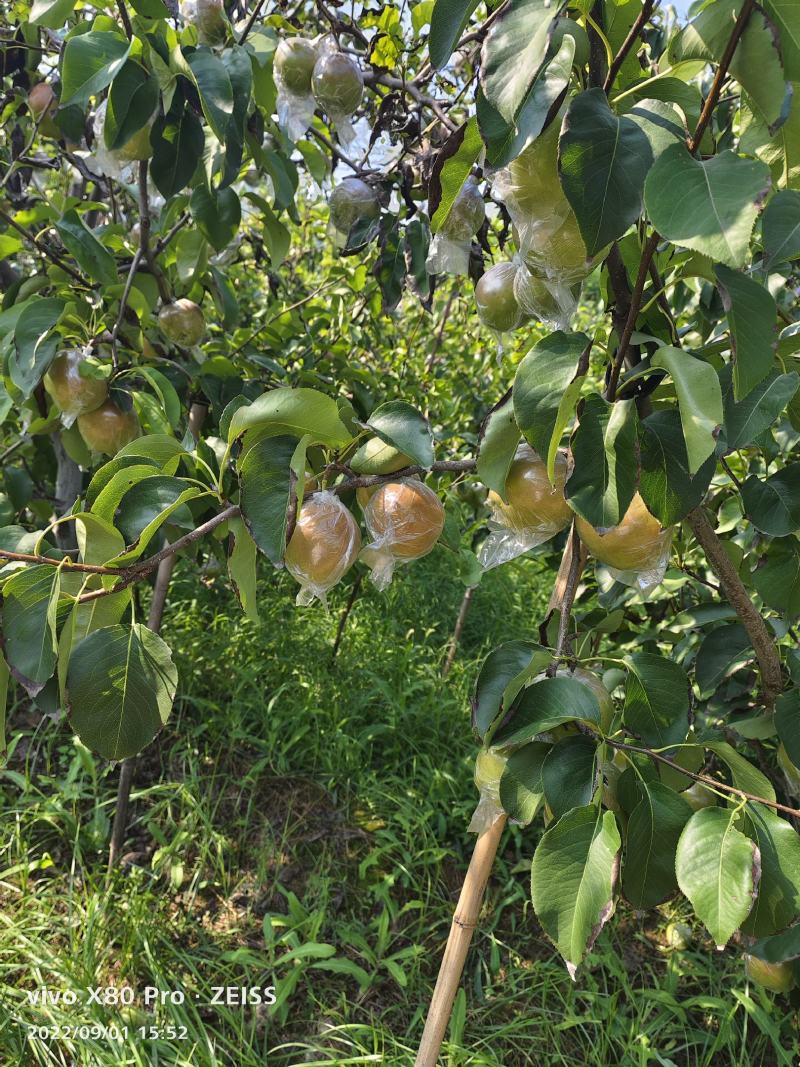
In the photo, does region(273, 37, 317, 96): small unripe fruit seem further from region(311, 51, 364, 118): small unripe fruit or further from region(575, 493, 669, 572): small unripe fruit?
region(575, 493, 669, 572): small unripe fruit

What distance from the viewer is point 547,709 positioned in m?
0.69

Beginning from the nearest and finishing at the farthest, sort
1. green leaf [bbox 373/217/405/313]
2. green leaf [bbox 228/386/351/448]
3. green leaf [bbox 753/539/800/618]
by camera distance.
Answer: green leaf [bbox 228/386/351/448], green leaf [bbox 753/539/800/618], green leaf [bbox 373/217/405/313]

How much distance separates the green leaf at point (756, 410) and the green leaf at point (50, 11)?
954 mm

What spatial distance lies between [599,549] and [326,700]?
1.87m

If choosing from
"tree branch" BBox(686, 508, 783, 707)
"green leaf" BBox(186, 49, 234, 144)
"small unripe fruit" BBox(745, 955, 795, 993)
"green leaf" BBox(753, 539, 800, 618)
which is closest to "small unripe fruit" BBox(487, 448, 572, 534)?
"tree branch" BBox(686, 508, 783, 707)

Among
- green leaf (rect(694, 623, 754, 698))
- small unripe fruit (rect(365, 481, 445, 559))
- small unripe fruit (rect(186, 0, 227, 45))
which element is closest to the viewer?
small unripe fruit (rect(365, 481, 445, 559))

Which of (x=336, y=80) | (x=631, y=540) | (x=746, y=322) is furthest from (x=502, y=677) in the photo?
(x=336, y=80)

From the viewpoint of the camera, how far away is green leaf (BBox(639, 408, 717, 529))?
632mm

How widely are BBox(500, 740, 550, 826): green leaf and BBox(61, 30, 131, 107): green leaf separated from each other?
92cm

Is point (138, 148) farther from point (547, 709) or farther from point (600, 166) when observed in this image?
point (547, 709)

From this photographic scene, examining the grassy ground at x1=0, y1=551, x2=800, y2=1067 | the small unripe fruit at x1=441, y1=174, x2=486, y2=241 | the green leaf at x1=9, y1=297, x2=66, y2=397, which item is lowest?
the grassy ground at x1=0, y1=551, x2=800, y2=1067

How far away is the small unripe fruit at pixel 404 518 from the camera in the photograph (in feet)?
2.71

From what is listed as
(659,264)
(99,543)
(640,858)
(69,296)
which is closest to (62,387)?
(69,296)

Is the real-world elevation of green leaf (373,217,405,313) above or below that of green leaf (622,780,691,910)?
above
